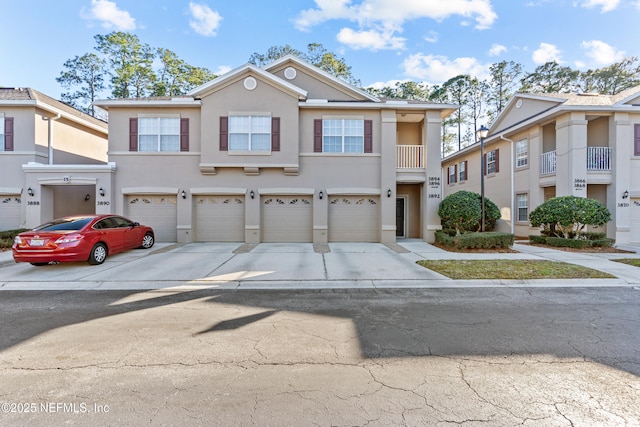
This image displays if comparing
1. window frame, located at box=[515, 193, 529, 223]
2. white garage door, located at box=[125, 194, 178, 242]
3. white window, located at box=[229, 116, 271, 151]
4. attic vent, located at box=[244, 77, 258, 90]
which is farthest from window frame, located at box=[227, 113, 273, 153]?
window frame, located at box=[515, 193, 529, 223]

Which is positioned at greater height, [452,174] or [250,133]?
[250,133]

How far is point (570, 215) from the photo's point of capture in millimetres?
11719

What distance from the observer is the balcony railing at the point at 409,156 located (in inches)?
565

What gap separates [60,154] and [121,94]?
→ 13480 millimetres

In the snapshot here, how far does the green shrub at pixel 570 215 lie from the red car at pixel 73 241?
641 inches

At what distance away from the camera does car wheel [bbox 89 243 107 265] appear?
8.49 meters

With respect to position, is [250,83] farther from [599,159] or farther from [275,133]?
[599,159]

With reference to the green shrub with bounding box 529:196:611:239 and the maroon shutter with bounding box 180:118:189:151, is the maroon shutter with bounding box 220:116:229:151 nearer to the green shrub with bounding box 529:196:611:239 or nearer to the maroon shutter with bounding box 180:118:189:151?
the maroon shutter with bounding box 180:118:189:151

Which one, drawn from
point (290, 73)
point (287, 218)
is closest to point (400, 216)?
point (287, 218)

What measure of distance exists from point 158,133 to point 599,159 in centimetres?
2081

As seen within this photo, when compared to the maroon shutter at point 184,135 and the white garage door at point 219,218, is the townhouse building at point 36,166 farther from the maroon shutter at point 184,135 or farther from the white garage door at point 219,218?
the white garage door at point 219,218

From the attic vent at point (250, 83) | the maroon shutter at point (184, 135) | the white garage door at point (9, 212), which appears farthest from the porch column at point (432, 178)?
the white garage door at point (9, 212)

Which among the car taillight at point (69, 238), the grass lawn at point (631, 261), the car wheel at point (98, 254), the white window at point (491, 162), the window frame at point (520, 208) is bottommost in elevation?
the grass lawn at point (631, 261)

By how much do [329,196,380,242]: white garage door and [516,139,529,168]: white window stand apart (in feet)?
31.2
